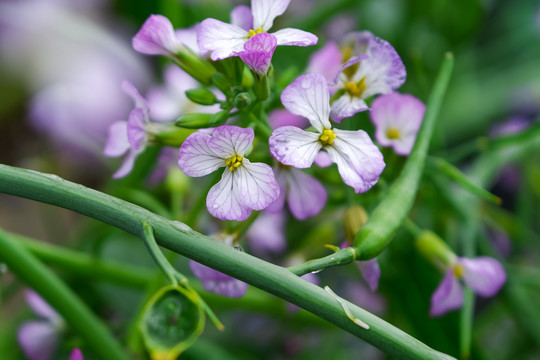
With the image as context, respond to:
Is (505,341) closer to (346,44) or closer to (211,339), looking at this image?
(211,339)

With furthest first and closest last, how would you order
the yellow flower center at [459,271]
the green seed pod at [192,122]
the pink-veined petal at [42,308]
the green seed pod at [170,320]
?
the pink-veined petal at [42,308], the yellow flower center at [459,271], the green seed pod at [192,122], the green seed pod at [170,320]

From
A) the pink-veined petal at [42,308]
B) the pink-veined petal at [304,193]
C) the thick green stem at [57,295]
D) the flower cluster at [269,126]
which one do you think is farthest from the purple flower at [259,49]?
the pink-veined petal at [42,308]

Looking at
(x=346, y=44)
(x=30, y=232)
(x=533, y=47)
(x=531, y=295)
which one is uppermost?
(x=346, y=44)

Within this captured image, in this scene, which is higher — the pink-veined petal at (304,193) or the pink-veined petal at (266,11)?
the pink-veined petal at (266,11)

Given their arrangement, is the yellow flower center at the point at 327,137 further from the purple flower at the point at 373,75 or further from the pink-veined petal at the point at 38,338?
the pink-veined petal at the point at 38,338

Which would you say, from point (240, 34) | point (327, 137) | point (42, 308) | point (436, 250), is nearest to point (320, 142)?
point (327, 137)

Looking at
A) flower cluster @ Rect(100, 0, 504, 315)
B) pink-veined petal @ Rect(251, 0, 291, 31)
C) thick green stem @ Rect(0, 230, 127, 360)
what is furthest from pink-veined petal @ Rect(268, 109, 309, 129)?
thick green stem @ Rect(0, 230, 127, 360)

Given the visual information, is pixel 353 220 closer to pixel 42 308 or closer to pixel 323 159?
pixel 323 159

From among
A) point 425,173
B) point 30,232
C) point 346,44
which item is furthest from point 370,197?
point 30,232
